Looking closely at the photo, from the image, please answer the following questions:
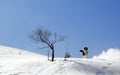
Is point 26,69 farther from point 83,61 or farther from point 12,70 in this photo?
point 83,61

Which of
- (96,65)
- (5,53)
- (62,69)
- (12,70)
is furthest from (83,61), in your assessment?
(5,53)

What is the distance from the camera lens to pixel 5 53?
206 feet

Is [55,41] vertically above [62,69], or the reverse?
[55,41]

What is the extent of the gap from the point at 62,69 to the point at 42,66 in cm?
334

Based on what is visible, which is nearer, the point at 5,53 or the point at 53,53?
the point at 53,53

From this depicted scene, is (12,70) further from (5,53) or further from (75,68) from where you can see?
(5,53)

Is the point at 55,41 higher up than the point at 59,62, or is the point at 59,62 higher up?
the point at 55,41

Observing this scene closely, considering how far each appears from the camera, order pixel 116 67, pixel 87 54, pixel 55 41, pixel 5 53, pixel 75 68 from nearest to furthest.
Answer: pixel 75 68 < pixel 116 67 < pixel 55 41 < pixel 87 54 < pixel 5 53

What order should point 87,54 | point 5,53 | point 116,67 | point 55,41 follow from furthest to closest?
point 5,53, point 87,54, point 55,41, point 116,67

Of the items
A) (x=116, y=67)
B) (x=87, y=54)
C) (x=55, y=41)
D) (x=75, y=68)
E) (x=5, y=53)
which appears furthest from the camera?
(x=5, y=53)

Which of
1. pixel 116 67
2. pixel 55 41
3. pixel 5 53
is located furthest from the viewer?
pixel 5 53

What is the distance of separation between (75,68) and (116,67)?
6233mm

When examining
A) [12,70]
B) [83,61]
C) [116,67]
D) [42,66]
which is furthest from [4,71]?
[116,67]

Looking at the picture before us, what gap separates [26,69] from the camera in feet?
147
